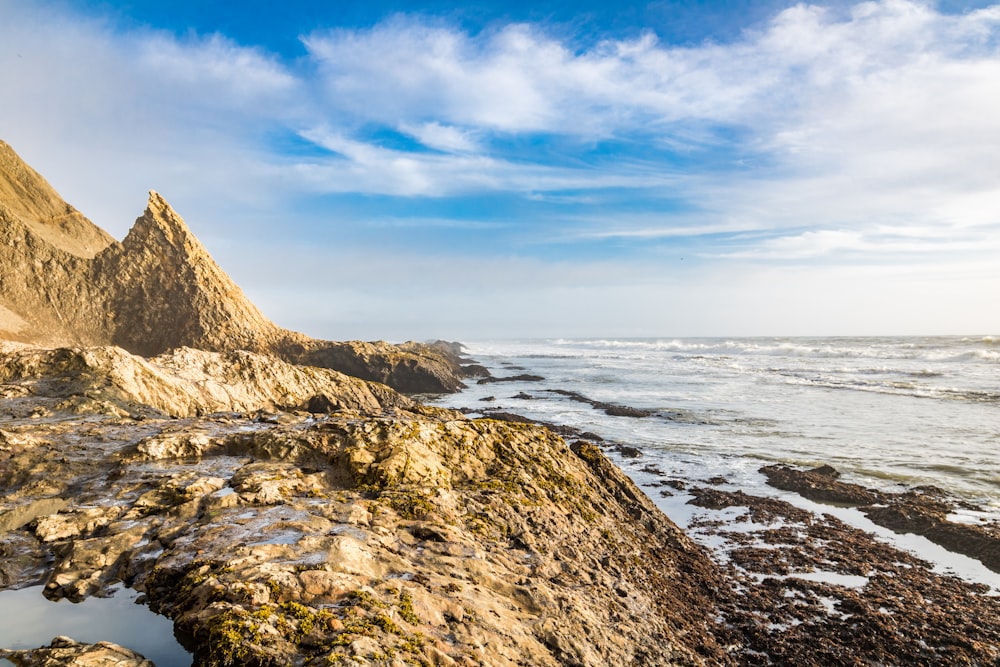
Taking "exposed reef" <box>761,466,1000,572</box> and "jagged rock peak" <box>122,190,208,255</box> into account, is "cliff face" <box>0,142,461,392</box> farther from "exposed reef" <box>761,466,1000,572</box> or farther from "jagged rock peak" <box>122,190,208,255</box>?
"exposed reef" <box>761,466,1000,572</box>

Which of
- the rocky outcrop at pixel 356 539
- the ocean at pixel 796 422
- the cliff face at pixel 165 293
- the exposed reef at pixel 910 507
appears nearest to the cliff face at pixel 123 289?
the cliff face at pixel 165 293

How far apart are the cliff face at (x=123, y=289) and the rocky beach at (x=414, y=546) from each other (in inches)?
689

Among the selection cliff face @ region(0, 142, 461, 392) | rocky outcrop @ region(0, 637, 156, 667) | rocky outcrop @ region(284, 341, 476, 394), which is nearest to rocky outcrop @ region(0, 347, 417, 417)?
rocky outcrop @ region(0, 637, 156, 667)

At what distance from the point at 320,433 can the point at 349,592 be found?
408 centimetres

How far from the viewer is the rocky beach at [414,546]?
3.94 meters

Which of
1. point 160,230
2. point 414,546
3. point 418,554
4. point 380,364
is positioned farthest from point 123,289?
point 418,554

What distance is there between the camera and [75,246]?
109 feet

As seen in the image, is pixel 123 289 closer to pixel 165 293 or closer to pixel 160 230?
pixel 165 293

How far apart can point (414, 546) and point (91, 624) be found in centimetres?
279

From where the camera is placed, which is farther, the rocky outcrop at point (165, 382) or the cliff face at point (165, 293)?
the cliff face at point (165, 293)

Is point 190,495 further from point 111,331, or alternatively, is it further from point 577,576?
point 111,331

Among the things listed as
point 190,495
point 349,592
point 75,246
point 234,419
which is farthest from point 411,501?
point 75,246

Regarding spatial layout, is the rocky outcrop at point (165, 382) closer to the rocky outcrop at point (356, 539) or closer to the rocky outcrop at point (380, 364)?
the rocky outcrop at point (356, 539)

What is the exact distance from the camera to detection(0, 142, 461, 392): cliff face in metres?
27.3
